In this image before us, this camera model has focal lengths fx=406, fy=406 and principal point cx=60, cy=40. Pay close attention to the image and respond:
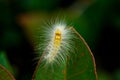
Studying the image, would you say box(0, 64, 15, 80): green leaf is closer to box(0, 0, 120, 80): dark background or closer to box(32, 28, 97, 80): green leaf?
box(32, 28, 97, 80): green leaf

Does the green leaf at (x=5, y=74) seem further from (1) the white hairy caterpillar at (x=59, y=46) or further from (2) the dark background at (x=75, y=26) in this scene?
(2) the dark background at (x=75, y=26)


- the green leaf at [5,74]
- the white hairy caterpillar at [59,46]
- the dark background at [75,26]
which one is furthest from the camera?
the dark background at [75,26]

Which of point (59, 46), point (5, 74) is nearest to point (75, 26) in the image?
point (59, 46)

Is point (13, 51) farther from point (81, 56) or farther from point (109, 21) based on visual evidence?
point (81, 56)

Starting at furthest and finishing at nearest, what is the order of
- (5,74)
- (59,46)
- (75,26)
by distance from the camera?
(75,26) → (59,46) → (5,74)

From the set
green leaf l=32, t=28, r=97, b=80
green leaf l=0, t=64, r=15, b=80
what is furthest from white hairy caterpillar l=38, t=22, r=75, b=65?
green leaf l=0, t=64, r=15, b=80

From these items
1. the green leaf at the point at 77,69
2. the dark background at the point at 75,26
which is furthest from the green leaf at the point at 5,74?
the dark background at the point at 75,26

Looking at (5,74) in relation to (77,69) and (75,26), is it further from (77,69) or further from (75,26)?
(75,26)

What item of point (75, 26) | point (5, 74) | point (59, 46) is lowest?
point (5, 74)
